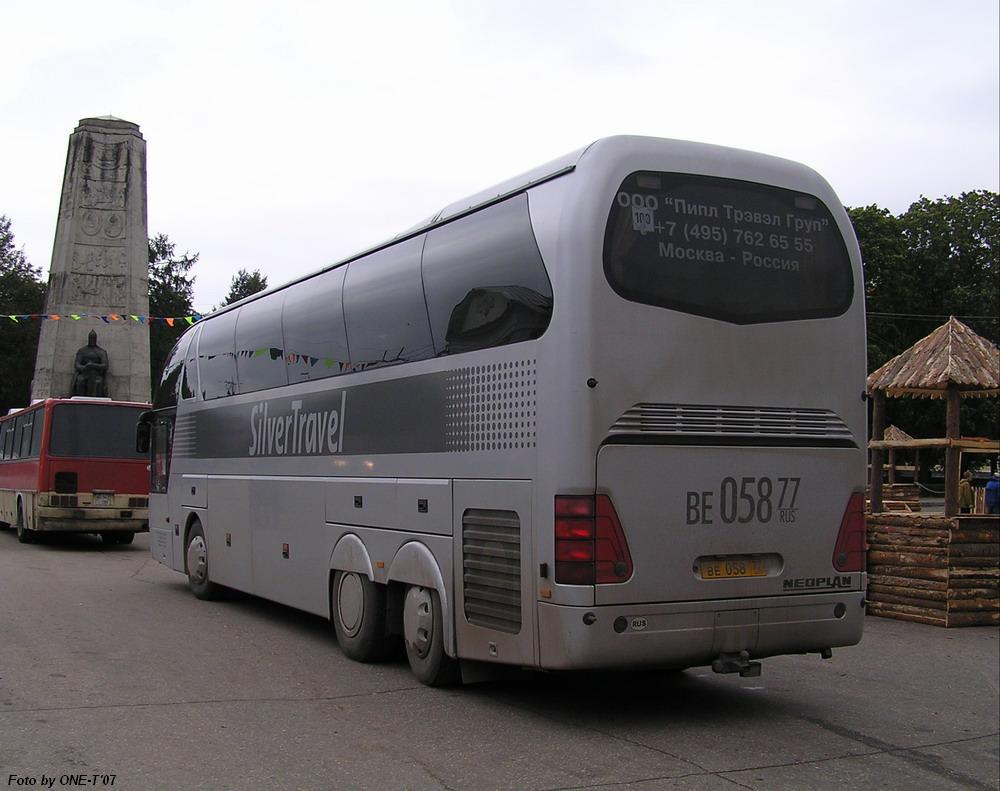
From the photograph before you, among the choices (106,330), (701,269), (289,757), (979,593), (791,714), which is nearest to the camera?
(289,757)

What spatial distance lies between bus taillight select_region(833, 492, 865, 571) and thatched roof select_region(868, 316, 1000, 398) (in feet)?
19.5

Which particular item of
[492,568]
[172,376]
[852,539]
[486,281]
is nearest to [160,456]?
[172,376]

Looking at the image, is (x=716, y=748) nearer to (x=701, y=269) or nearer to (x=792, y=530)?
(x=792, y=530)

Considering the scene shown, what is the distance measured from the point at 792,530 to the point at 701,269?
177 centimetres

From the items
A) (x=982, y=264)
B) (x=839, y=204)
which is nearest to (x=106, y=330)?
(x=839, y=204)

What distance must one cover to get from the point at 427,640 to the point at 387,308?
258 cm

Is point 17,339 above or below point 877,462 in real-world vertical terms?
above

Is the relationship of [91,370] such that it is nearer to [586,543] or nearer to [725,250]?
[725,250]

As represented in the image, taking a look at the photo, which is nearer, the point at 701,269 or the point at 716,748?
the point at 716,748

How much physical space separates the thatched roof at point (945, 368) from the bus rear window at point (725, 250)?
5903 millimetres

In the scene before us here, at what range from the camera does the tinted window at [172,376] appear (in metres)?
14.7

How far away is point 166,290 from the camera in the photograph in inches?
3004

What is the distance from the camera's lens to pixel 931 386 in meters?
13.4

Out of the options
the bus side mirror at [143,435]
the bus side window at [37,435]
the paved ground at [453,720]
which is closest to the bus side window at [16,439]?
Answer: the bus side window at [37,435]
